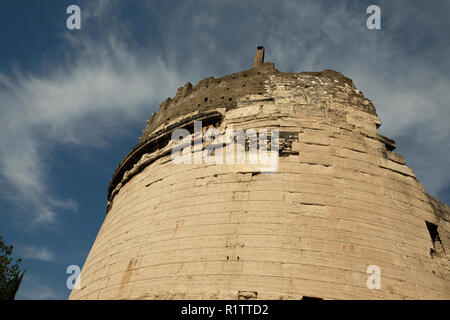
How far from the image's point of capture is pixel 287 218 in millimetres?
4793

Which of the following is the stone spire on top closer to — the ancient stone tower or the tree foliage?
the ancient stone tower

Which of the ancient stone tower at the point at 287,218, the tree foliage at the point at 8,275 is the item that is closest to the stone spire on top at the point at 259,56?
the ancient stone tower at the point at 287,218

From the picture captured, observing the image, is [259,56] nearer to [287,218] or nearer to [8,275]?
[287,218]

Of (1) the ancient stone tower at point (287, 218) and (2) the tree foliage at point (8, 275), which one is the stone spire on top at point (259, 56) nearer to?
(1) the ancient stone tower at point (287, 218)

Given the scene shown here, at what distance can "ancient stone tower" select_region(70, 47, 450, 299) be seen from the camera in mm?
4348

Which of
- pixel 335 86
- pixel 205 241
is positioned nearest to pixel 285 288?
pixel 205 241

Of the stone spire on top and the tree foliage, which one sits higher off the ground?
the stone spire on top

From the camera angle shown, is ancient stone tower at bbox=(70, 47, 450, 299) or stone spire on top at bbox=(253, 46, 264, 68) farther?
stone spire on top at bbox=(253, 46, 264, 68)

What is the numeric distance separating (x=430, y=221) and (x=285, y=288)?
291 cm

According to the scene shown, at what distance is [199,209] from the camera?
211 inches

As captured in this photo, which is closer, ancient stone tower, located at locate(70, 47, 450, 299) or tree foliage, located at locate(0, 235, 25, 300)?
ancient stone tower, located at locate(70, 47, 450, 299)

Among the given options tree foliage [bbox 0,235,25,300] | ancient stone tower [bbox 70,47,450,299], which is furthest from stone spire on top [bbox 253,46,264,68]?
tree foliage [bbox 0,235,25,300]

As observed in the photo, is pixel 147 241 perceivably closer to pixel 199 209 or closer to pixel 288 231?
pixel 199 209

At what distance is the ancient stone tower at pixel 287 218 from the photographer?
4348 mm
